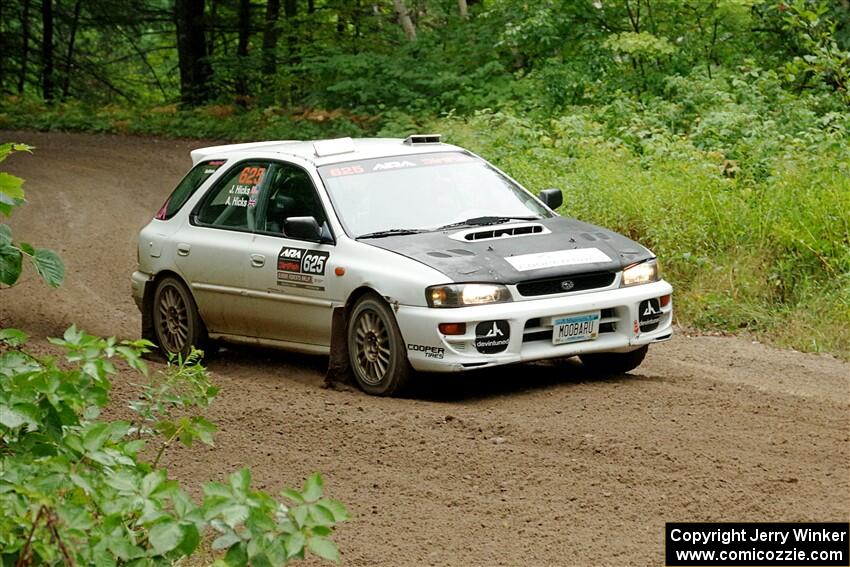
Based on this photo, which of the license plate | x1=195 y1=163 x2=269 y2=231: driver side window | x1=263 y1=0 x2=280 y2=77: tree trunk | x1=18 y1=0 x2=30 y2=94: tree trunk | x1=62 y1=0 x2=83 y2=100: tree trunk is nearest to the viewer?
the license plate

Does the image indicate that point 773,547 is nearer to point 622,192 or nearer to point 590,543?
point 590,543

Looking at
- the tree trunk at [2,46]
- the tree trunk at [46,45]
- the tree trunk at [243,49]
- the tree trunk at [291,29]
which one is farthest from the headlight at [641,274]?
the tree trunk at [2,46]

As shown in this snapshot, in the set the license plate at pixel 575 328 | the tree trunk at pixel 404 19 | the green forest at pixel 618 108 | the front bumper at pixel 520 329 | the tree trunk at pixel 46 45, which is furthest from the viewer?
the tree trunk at pixel 46 45

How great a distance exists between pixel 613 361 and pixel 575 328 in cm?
93

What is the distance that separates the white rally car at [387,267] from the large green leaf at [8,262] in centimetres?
359

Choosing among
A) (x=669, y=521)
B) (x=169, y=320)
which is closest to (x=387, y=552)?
(x=669, y=521)

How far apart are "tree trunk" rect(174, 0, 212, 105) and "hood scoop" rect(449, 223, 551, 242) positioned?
2446 centimetres

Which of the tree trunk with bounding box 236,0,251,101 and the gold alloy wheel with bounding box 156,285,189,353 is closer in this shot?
the gold alloy wheel with bounding box 156,285,189,353

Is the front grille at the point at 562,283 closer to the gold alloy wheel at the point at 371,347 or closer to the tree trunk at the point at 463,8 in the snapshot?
the gold alloy wheel at the point at 371,347

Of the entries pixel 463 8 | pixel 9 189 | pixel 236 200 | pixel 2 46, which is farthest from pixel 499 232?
pixel 2 46

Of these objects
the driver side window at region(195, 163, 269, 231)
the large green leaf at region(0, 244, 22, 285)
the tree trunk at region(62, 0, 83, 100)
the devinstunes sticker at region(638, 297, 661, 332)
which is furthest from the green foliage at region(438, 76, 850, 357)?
the tree trunk at region(62, 0, 83, 100)

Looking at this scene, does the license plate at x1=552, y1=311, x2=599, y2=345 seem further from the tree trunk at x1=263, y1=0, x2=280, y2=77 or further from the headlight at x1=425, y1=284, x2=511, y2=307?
the tree trunk at x1=263, y1=0, x2=280, y2=77

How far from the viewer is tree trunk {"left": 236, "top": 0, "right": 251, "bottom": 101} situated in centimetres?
3159

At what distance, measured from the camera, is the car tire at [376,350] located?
27.8 feet
